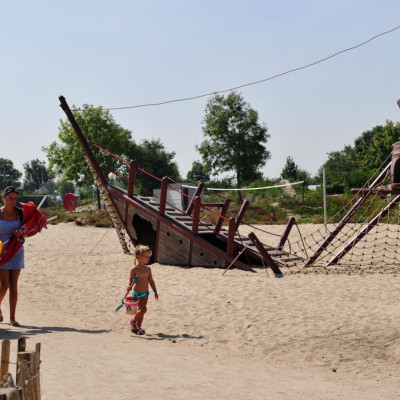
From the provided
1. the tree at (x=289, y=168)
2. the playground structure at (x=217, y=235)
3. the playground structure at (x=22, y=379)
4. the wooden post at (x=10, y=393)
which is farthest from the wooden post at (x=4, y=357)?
the tree at (x=289, y=168)

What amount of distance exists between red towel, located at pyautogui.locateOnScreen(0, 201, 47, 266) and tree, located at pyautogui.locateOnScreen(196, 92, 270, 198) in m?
34.5

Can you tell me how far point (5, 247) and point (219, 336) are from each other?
2.56 m

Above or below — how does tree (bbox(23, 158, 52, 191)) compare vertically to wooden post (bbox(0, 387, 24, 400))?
above

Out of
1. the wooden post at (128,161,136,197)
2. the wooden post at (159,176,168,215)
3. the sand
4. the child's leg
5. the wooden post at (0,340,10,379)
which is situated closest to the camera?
the wooden post at (0,340,10,379)

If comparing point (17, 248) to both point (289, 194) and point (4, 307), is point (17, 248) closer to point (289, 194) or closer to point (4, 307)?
point (4, 307)

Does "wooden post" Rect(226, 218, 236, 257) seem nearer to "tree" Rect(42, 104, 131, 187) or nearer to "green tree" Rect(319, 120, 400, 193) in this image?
"green tree" Rect(319, 120, 400, 193)

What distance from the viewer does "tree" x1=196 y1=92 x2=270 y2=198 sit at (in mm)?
41500

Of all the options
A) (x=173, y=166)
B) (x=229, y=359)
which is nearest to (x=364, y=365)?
(x=229, y=359)

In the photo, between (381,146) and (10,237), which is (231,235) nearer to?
(10,237)

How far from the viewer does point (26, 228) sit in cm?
697

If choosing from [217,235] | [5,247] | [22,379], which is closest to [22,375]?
[22,379]

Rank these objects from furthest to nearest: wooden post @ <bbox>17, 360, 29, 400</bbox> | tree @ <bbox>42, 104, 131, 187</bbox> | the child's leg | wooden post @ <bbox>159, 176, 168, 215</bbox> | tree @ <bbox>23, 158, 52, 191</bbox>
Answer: tree @ <bbox>23, 158, 52, 191</bbox>
tree @ <bbox>42, 104, 131, 187</bbox>
wooden post @ <bbox>159, 176, 168, 215</bbox>
the child's leg
wooden post @ <bbox>17, 360, 29, 400</bbox>

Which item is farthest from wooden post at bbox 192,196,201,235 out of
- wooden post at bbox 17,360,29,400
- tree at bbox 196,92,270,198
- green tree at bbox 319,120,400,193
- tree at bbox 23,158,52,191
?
tree at bbox 23,158,52,191

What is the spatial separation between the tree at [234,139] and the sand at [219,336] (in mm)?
30471
